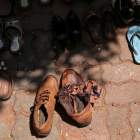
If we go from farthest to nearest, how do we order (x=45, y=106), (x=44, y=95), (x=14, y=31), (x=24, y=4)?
1. (x=24, y=4)
2. (x=14, y=31)
3. (x=44, y=95)
4. (x=45, y=106)

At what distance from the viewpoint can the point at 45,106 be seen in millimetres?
2268

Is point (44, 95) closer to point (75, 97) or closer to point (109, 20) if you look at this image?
point (75, 97)

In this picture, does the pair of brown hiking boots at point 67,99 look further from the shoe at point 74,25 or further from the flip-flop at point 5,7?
the flip-flop at point 5,7

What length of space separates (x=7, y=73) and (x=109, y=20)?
1747mm

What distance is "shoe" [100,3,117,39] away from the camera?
2.90 meters

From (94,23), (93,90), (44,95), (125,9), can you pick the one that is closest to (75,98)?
(93,90)

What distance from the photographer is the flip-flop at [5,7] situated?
2.96m

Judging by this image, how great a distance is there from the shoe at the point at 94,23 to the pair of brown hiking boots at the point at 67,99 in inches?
26.9

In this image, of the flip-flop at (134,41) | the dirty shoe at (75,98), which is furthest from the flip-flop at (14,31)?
the flip-flop at (134,41)

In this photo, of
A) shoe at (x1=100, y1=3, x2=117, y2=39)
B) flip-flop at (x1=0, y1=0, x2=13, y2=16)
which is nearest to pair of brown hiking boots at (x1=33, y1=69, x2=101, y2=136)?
shoe at (x1=100, y1=3, x2=117, y2=39)

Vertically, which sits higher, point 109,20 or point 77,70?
point 109,20

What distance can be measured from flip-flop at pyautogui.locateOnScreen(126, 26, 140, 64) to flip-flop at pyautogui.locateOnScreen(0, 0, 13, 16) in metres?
1.90

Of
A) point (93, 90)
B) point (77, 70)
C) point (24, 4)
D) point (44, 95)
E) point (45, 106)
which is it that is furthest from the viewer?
point (24, 4)

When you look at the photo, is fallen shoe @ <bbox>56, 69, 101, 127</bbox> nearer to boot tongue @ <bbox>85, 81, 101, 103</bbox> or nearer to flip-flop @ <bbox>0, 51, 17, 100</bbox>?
boot tongue @ <bbox>85, 81, 101, 103</bbox>
